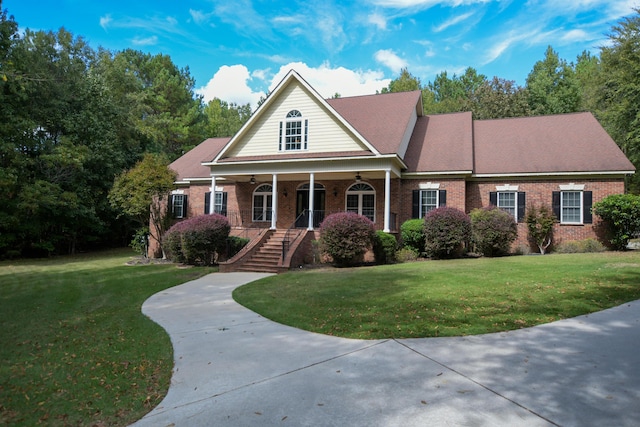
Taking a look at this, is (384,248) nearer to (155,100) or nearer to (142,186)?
(142,186)

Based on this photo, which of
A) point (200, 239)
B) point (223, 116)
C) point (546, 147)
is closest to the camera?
point (200, 239)

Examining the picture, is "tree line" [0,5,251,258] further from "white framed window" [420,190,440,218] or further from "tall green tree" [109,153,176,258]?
"white framed window" [420,190,440,218]

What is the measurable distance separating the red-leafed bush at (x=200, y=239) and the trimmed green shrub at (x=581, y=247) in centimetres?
1377

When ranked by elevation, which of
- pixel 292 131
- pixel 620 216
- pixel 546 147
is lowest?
pixel 620 216

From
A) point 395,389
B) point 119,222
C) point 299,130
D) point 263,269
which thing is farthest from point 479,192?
point 119,222

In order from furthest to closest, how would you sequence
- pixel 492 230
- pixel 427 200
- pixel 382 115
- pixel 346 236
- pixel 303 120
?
1. pixel 382 115
2. pixel 303 120
3. pixel 427 200
4. pixel 492 230
5. pixel 346 236

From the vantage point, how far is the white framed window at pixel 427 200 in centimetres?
1769

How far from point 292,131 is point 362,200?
15.5 ft

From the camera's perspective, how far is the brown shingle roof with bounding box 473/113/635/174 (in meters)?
16.6

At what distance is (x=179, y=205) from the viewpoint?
22641 mm

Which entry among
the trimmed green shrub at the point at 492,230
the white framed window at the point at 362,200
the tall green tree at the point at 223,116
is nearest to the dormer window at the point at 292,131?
the white framed window at the point at 362,200

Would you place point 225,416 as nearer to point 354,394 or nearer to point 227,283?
point 354,394

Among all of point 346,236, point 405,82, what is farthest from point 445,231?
point 405,82

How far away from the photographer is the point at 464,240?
49.9 ft
